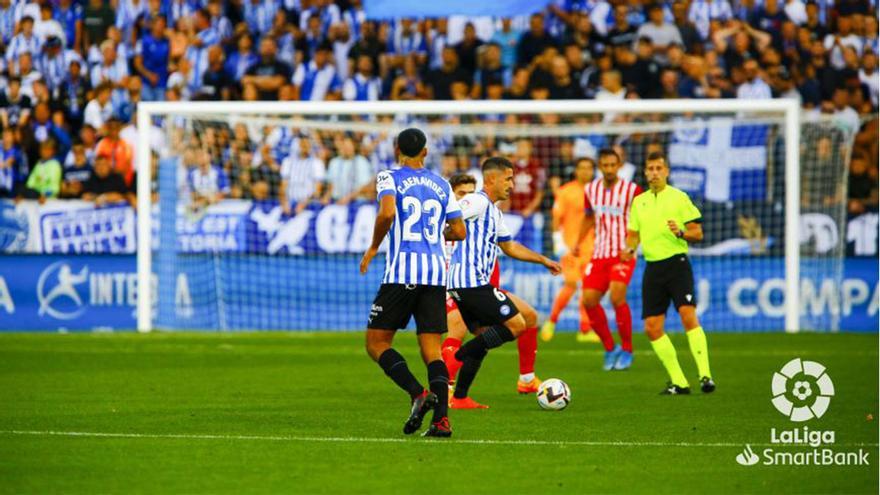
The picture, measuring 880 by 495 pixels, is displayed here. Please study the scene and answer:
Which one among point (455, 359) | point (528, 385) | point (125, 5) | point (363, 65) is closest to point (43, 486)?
point (455, 359)

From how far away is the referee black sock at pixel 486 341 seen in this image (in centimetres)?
1113

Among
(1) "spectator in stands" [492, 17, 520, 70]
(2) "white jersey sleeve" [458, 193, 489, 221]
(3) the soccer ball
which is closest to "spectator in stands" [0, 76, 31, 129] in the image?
(1) "spectator in stands" [492, 17, 520, 70]

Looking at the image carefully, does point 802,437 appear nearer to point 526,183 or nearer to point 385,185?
point 385,185

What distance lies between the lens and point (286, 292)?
21.2 metres

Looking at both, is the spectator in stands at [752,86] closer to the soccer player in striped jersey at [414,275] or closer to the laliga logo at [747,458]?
the soccer player in striped jersey at [414,275]

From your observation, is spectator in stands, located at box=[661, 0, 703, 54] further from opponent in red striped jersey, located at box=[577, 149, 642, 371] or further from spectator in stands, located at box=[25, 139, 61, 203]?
spectator in stands, located at box=[25, 139, 61, 203]

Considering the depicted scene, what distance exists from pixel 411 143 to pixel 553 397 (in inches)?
103

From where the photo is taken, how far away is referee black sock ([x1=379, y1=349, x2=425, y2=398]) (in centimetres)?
948

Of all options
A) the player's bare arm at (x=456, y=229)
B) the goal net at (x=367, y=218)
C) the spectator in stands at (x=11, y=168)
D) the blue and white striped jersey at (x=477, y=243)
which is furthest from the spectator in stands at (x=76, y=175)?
the player's bare arm at (x=456, y=229)

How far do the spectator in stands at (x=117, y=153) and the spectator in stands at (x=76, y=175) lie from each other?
231 mm

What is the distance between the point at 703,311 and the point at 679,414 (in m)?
10.3

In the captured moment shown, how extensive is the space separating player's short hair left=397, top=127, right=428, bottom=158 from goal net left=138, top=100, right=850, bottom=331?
35.1 feet

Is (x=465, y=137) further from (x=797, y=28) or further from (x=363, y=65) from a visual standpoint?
(x=797, y=28)

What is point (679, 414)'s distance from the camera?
11.0 m
